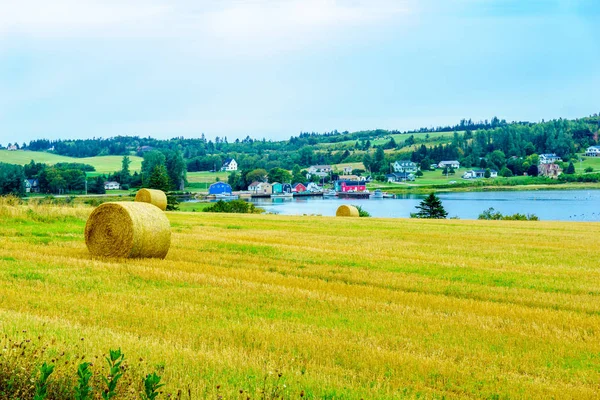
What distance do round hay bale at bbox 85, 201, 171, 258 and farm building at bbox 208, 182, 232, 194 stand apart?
384ft

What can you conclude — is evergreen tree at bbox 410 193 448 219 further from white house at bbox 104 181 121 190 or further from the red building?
the red building

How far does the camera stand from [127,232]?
657 inches

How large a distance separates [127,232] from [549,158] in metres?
187

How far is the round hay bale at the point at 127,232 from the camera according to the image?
1666 cm

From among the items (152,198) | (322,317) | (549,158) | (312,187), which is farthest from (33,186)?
(549,158)

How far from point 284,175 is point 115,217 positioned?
153 m

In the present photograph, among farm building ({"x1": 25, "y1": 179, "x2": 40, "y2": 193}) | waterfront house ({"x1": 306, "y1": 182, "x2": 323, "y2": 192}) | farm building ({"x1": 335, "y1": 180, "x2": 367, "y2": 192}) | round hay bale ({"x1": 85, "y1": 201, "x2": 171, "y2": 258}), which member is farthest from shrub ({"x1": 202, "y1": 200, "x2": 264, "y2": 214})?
waterfront house ({"x1": 306, "y1": 182, "x2": 323, "y2": 192})

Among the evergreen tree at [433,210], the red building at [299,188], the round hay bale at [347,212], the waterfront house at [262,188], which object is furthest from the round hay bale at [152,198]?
the red building at [299,188]

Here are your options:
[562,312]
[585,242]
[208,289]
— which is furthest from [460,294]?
[585,242]

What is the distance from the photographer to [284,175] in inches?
6678

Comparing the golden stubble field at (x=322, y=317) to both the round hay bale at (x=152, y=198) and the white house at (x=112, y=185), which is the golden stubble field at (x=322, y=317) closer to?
the round hay bale at (x=152, y=198)

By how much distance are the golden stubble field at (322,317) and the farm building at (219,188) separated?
11629 centimetres

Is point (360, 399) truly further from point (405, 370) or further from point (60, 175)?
point (60, 175)

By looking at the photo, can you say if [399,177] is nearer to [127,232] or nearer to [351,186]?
[351,186]
